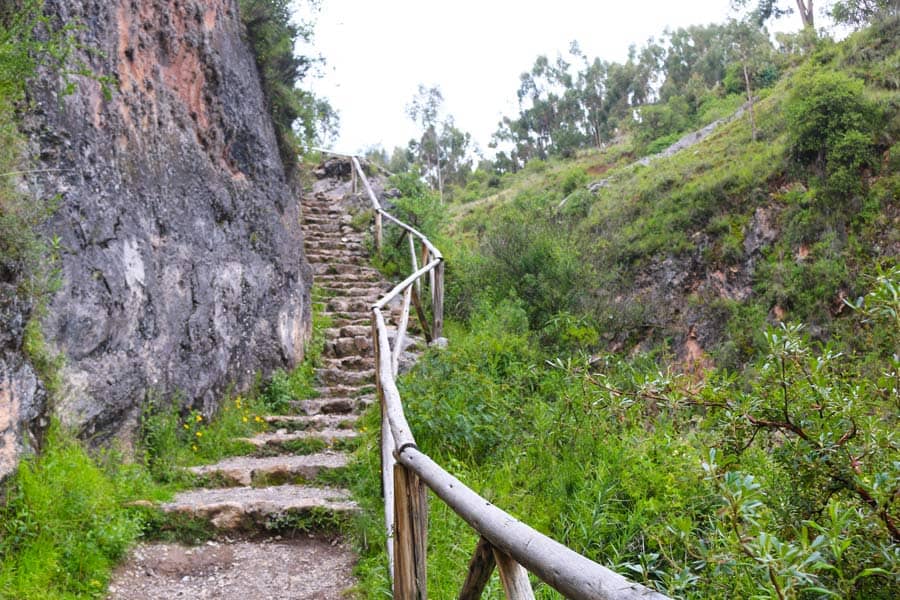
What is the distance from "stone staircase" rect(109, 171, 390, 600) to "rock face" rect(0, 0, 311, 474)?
2.16 feet

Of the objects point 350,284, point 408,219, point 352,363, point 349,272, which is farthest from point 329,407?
point 408,219

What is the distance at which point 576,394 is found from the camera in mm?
4367

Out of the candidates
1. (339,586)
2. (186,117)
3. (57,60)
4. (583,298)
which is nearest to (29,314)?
(57,60)

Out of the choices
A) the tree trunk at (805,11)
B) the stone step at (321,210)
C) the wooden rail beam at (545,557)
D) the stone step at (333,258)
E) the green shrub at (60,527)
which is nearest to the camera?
the wooden rail beam at (545,557)

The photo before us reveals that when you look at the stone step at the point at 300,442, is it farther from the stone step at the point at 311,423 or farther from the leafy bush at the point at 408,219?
the leafy bush at the point at 408,219

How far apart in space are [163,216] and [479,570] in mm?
4731

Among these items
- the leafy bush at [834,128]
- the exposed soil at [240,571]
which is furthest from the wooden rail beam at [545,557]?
the leafy bush at [834,128]

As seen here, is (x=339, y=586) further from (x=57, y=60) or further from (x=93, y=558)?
(x=57, y=60)

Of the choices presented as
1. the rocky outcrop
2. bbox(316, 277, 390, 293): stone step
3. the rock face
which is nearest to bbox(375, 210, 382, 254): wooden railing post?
bbox(316, 277, 390, 293): stone step

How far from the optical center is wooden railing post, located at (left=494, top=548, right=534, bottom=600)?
4.62 feet

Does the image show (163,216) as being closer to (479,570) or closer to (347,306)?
(347,306)

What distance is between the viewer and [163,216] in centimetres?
539

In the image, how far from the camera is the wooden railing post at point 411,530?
2.33 metres

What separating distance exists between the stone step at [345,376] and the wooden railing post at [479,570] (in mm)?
5635
